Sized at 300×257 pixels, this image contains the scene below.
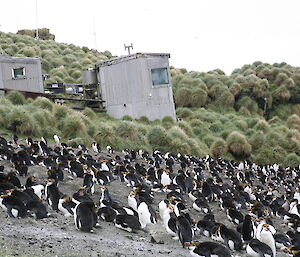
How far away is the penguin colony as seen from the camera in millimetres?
8406

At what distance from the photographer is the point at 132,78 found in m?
28.9

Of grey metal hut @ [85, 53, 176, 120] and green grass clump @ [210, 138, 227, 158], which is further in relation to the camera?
grey metal hut @ [85, 53, 176, 120]

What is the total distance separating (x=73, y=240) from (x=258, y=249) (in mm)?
3304

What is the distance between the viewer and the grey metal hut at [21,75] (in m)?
26.8

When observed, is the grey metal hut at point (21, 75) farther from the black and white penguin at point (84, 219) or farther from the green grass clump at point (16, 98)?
the black and white penguin at point (84, 219)

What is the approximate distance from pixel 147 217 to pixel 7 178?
3.12m

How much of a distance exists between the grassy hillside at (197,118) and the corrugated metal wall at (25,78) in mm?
3707

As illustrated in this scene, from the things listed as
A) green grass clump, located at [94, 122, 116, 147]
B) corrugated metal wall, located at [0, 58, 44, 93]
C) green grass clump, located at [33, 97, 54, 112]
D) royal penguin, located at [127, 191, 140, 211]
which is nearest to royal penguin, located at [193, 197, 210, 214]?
royal penguin, located at [127, 191, 140, 211]

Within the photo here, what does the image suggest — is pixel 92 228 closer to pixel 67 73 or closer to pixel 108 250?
pixel 108 250

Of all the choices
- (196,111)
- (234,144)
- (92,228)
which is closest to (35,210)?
(92,228)

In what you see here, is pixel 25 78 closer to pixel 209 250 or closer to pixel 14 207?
pixel 14 207

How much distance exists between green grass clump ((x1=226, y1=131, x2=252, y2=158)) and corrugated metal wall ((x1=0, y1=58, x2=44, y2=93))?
11782 millimetres

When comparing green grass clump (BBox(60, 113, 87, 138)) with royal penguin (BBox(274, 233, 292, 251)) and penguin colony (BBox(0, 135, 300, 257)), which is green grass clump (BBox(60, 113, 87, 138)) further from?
royal penguin (BBox(274, 233, 292, 251))

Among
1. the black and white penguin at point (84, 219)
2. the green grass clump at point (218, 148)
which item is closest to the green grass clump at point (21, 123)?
the green grass clump at point (218, 148)
